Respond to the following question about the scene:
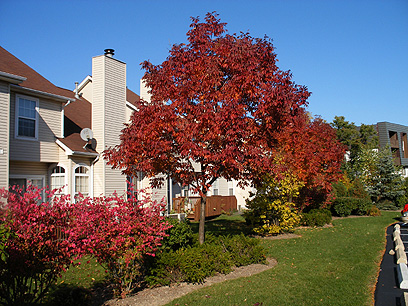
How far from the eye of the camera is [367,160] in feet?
106

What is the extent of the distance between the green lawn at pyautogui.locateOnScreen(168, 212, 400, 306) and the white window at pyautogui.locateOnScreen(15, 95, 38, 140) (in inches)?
396

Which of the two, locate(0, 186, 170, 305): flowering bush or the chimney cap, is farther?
the chimney cap

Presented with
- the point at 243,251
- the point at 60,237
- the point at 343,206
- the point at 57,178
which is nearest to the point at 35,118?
the point at 57,178

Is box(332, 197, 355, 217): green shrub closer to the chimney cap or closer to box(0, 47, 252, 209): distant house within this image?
box(0, 47, 252, 209): distant house

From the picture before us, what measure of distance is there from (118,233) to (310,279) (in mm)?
4484

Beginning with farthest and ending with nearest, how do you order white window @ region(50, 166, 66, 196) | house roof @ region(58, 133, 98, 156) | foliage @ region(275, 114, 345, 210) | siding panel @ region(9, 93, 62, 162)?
foliage @ region(275, 114, 345, 210) → white window @ region(50, 166, 66, 196) → house roof @ region(58, 133, 98, 156) → siding panel @ region(9, 93, 62, 162)

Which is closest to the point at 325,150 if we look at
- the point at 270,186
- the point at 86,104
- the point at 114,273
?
the point at 270,186

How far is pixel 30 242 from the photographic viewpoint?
17.1 feet

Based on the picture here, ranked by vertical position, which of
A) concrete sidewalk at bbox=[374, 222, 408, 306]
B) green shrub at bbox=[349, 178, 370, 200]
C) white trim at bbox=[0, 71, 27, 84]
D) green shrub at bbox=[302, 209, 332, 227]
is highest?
white trim at bbox=[0, 71, 27, 84]

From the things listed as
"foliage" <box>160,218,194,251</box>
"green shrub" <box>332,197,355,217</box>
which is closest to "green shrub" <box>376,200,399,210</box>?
"green shrub" <box>332,197,355,217</box>

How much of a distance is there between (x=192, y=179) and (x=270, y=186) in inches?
220

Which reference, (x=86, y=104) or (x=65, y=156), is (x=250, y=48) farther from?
(x=86, y=104)

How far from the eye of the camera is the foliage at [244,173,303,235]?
14.1m

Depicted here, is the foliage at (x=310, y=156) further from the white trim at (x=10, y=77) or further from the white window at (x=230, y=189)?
the white trim at (x=10, y=77)
